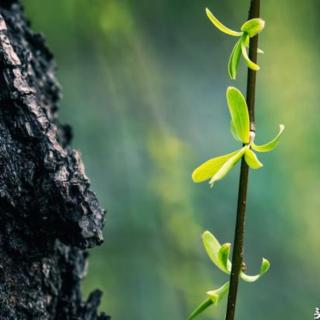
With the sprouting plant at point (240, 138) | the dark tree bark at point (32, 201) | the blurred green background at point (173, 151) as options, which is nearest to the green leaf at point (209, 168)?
the sprouting plant at point (240, 138)

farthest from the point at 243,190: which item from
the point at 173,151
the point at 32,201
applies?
the point at 173,151

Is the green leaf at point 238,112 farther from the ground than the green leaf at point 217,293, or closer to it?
farther from the ground

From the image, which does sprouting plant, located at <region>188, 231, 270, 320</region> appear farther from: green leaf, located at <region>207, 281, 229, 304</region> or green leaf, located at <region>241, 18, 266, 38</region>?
green leaf, located at <region>241, 18, 266, 38</region>

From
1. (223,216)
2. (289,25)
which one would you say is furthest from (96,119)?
(289,25)

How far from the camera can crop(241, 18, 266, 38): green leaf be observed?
1.76 feet

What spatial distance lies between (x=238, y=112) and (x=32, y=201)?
0.79ft

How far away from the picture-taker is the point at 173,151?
156cm

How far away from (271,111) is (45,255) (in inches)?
40.1

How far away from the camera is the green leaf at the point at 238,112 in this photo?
21.5 inches

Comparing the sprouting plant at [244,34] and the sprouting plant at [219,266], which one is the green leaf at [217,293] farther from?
the sprouting plant at [244,34]

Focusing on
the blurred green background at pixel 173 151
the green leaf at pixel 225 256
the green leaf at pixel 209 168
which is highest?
the blurred green background at pixel 173 151

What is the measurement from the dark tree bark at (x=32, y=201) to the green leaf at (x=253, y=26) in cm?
22

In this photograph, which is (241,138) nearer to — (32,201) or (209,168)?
(209,168)

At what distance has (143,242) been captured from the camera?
1653mm
